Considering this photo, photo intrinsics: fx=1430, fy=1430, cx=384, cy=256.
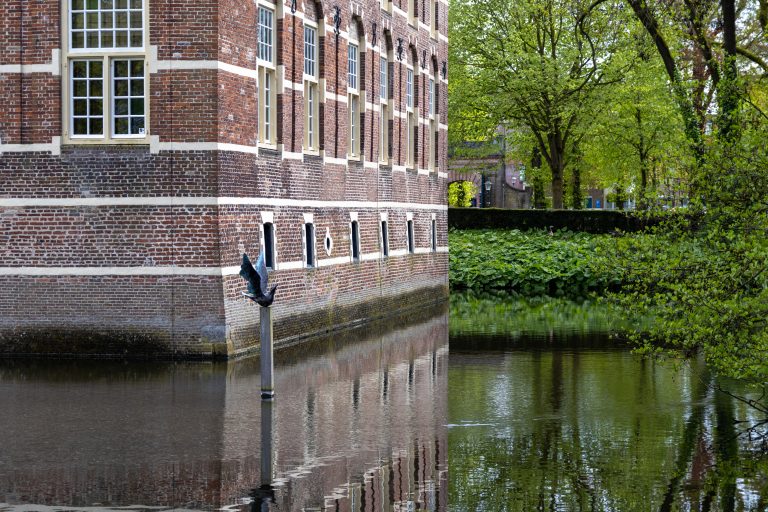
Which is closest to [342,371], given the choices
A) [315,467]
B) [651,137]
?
[315,467]

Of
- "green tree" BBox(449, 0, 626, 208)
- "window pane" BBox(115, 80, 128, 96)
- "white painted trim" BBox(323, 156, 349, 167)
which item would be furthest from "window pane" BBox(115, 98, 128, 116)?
"green tree" BBox(449, 0, 626, 208)

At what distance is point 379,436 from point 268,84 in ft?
38.1

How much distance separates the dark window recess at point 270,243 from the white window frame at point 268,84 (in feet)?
4.64

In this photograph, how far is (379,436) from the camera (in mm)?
13992

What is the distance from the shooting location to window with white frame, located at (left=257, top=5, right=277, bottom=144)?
2383cm

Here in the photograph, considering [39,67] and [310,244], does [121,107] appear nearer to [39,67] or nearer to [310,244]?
[39,67]

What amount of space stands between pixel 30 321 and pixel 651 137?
3938 cm

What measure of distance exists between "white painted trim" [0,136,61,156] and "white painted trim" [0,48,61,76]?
101cm

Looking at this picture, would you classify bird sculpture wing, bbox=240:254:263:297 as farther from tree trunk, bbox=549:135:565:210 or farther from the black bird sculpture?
tree trunk, bbox=549:135:565:210

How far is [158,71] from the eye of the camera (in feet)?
69.2

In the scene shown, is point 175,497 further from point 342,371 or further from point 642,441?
point 342,371

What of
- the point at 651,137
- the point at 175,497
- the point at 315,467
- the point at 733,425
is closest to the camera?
the point at 175,497

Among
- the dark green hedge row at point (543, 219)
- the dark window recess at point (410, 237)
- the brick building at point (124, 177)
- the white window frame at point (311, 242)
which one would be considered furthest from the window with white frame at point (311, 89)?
the dark green hedge row at point (543, 219)

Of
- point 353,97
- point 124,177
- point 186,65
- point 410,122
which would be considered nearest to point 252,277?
point 124,177
